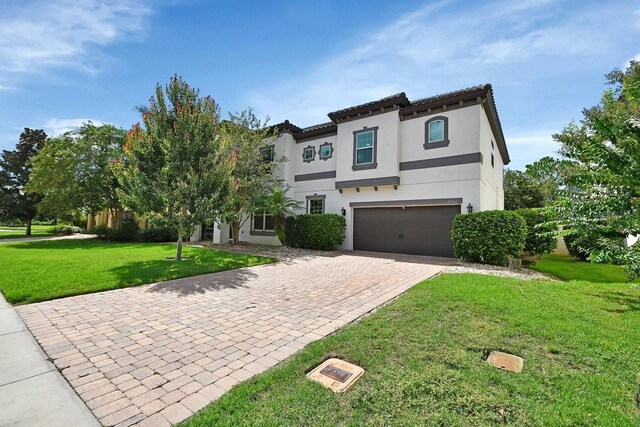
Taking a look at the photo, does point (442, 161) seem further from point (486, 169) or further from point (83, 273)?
point (83, 273)

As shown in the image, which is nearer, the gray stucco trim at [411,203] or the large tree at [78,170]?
the gray stucco trim at [411,203]

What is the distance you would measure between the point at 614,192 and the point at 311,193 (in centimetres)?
1482

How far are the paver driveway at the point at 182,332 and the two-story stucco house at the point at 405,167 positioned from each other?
20.8ft

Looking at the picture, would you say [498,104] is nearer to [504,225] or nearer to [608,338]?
[504,225]

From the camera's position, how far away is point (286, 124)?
56.9 ft

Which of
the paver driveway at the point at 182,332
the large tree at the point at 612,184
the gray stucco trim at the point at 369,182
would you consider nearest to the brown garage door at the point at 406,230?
the gray stucco trim at the point at 369,182

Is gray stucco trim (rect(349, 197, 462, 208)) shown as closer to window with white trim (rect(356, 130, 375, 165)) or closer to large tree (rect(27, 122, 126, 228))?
window with white trim (rect(356, 130, 375, 165))

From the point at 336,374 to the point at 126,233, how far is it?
2184 cm

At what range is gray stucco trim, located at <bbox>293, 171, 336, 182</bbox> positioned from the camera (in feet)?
53.4

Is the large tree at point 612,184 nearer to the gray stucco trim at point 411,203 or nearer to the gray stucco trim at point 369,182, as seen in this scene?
the gray stucco trim at point 411,203

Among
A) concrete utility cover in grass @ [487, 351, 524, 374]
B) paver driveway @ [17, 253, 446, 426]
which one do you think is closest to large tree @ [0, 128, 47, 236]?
paver driveway @ [17, 253, 446, 426]

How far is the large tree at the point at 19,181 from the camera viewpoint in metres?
23.2

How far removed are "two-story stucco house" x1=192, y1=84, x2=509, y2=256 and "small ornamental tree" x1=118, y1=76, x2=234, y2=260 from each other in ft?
23.3

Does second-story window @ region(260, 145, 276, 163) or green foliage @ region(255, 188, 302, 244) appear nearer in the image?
green foliage @ region(255, 188, 302, 244)
